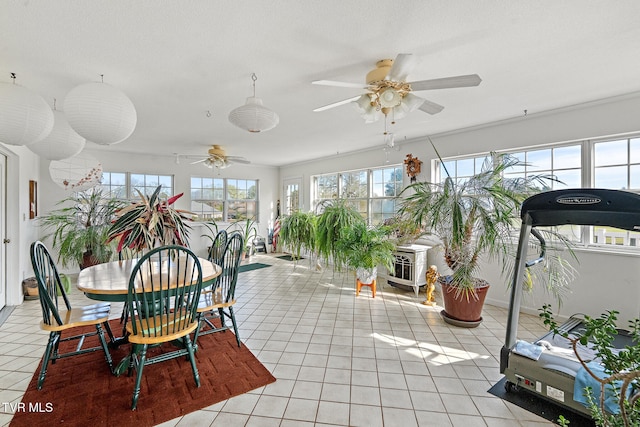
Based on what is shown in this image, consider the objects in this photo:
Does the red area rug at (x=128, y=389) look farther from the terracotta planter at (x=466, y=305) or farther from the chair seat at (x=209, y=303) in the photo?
the terracotta planter at (x=466, y=305)

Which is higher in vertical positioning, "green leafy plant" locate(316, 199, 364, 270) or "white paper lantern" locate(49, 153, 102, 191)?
"white paper lantern" locate(49, 153, 102, 191)

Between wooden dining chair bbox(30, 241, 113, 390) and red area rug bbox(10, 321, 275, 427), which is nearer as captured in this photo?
red area rug bbox(10, 321, 275, 427)

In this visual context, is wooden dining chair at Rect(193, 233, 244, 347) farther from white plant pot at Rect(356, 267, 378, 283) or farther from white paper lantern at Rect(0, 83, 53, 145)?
white plant pot at Rect(356, 267, 378, 283)

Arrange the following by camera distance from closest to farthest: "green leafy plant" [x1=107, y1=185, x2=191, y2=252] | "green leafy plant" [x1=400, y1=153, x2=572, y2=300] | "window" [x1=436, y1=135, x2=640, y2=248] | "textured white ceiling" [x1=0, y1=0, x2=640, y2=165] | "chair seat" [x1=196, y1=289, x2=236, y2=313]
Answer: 1. "textured white ceiling" [x1=0, y1=0, x2=640, y2=165]
2. "green leafy plant" [x1=107, y1=185, x2=191, y2=252]
3. "chair seat" [x1=196, y1=289, x2=236, y2=313]
4. "green leafy plant" [x1=400, y1=153, x2=572, y2=300]
5. "window" [x1=436, y1=135, x2=640, y2=248]

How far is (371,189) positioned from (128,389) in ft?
15.6

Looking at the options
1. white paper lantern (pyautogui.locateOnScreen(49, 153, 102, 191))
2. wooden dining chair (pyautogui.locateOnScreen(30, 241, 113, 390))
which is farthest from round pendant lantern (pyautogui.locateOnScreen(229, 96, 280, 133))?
white paper lantern (pyautogui.locateOnScreen(49, 153, 102, 191))

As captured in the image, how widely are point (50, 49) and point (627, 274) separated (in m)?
5.25

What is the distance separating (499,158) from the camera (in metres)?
3.14

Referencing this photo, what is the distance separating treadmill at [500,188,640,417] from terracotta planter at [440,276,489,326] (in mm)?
813

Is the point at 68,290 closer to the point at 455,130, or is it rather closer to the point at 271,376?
the point at 271,376

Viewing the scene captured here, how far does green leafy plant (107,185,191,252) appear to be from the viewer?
7.73ft

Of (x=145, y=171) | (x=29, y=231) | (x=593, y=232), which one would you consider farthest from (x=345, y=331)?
(x=145, y=171)

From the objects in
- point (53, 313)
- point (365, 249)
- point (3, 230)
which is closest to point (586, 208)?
point (365, 249)

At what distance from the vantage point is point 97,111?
6.30ft
